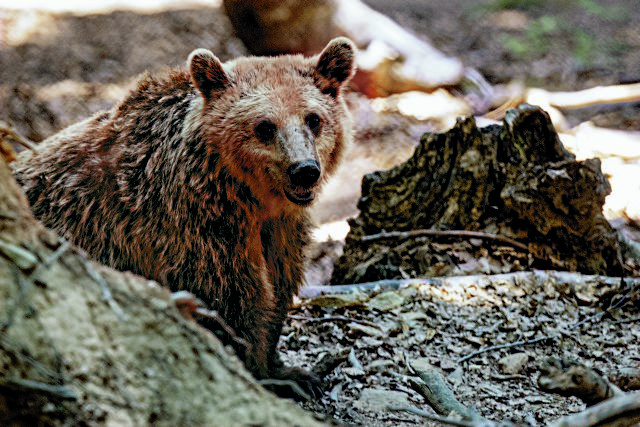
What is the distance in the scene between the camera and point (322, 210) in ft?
27.8

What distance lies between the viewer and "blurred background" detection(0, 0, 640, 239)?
9.47m

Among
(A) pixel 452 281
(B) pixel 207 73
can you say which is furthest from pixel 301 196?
(A) pixel 452 281

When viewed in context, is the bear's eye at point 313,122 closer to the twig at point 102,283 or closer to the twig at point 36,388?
the twig at point 102,283

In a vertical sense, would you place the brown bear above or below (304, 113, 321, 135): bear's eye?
below

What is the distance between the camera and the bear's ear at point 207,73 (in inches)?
163

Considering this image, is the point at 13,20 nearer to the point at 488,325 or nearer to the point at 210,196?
the point at 210,196

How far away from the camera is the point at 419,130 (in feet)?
32.9

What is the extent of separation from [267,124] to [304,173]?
1.46 feet

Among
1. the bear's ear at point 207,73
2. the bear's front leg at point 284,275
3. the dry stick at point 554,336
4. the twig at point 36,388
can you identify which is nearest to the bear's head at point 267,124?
the bear's ear at point 207,73

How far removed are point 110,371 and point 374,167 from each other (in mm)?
7278

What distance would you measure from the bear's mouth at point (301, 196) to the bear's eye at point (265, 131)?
0.35 metres

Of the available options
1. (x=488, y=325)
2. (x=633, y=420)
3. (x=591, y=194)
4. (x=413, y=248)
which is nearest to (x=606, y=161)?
(x=591, y=194)

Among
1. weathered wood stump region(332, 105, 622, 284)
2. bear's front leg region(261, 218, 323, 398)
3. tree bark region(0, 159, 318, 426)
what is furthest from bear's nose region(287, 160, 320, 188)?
weathered wood stump region(332, 105, 622, 284)

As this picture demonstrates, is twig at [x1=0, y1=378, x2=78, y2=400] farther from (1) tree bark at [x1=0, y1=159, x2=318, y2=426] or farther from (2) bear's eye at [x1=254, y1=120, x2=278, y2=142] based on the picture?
(2) bear's eye at [x1=254, y1=120, x2=278, y2=142]
